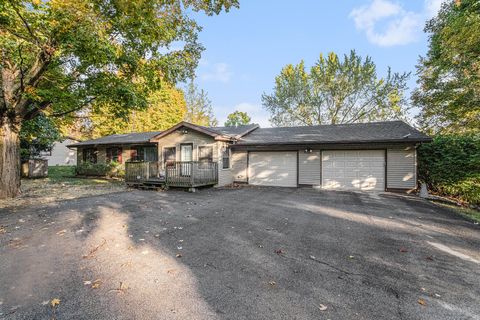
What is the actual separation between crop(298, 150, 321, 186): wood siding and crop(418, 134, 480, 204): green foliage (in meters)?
4.51

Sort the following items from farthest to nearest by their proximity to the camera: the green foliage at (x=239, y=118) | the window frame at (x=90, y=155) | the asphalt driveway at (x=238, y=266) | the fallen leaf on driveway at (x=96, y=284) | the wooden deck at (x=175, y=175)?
the green foliage at (x=239, y=118), the window frame at (x=90, y=155), the wooden deck at (x=175, y=175), the fallen leaf on driveway at (x=96, y=284), the asphalt driveway at (x=238, y=266)

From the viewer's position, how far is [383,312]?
232cm

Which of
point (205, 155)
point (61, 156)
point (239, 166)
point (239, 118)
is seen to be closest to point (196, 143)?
point (205, 155)

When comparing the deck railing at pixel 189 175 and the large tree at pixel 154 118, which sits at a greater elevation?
the large tree at pixel 154 118

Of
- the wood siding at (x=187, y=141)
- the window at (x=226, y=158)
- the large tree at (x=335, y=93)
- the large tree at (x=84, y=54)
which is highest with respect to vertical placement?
the large tree at (x=335, y=93)

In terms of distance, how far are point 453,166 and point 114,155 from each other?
809 inches

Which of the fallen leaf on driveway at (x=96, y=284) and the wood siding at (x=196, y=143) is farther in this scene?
the wood siding at (x=196, y=143)

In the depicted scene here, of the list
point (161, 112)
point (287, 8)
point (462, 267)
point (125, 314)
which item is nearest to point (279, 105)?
point (161, 112)

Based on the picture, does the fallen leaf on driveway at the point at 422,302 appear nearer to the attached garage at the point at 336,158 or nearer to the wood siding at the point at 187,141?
the attached garage at the point at 336,158

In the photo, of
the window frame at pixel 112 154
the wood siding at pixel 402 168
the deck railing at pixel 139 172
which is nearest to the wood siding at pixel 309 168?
the wood siding at pixel 402 168

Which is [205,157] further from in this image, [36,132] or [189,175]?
[36,132]

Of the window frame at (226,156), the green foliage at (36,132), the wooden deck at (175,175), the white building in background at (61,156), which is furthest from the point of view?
the white building in background at (61,156)

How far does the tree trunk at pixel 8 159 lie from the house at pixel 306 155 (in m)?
→ 5.27

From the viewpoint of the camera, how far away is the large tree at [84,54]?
21.2 feet
